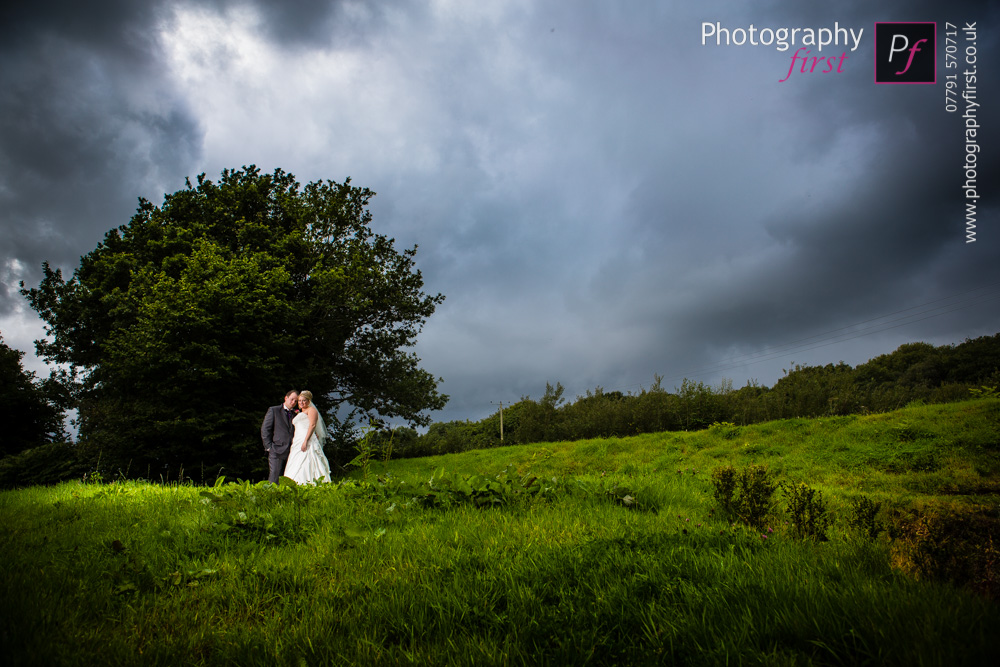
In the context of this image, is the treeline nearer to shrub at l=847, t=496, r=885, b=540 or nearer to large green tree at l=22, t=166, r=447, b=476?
large green tree at l=22, t=166, r=447, b=476

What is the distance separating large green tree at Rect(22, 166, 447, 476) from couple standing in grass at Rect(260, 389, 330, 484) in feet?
23.2

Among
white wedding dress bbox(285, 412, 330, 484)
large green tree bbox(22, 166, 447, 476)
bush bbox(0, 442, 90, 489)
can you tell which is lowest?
bush bbox(0, 442, 90, 489)

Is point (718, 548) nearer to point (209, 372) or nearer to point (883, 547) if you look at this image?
point (883, 547)

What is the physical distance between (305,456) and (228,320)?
10095 mm

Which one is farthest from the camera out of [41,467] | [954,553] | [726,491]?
[41,467]

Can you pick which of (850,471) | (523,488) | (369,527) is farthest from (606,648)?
(850,471)

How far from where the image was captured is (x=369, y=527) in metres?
4.46

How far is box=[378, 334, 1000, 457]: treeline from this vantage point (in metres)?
19.8

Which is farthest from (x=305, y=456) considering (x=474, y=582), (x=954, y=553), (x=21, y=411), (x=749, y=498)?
(x=21, y=411)

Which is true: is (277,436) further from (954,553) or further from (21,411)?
(21,411)

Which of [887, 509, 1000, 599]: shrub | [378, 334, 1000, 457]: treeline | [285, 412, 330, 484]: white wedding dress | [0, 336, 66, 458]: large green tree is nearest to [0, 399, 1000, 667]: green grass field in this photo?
[887, 509, 1000, 599]: shrub

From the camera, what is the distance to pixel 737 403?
71.2ft

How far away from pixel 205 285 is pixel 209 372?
328cm

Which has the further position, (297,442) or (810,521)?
(297,442)
